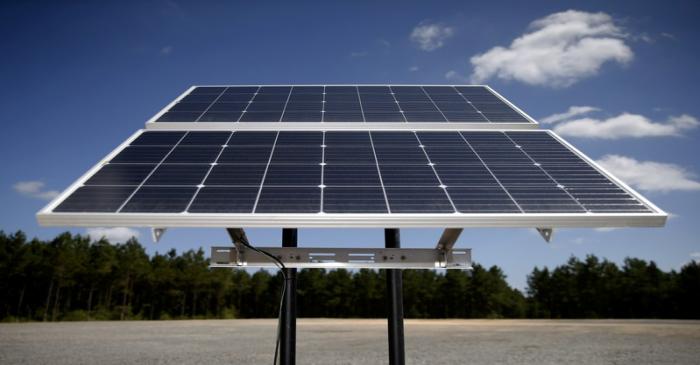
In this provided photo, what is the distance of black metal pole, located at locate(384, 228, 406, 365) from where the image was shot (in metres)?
8.19

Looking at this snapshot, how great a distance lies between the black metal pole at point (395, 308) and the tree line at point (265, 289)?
208 ft

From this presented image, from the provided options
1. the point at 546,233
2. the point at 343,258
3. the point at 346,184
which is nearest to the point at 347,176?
the point at 346,184

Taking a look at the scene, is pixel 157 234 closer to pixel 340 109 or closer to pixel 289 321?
pixel 289 321

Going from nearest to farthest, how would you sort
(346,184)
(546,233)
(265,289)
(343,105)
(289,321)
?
(546,233), (346,184), (289,321), (343,105), (265,289)

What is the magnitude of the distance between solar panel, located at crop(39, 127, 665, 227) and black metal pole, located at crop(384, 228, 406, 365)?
5.17ft

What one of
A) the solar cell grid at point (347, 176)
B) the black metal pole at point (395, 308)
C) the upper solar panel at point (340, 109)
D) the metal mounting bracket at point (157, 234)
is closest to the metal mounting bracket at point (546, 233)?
the solar cell grid at point (347, 176)

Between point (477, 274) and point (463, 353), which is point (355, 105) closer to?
point (463, 353)

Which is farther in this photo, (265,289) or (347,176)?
(265,289)

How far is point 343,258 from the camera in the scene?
271 inches

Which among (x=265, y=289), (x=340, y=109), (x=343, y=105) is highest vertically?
(x=343, y=105)

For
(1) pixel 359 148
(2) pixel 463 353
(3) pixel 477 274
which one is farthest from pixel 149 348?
(3) pixel 477 274

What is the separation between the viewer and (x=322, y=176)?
713cm

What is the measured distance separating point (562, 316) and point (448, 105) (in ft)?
363

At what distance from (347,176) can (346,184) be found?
1.18ft
